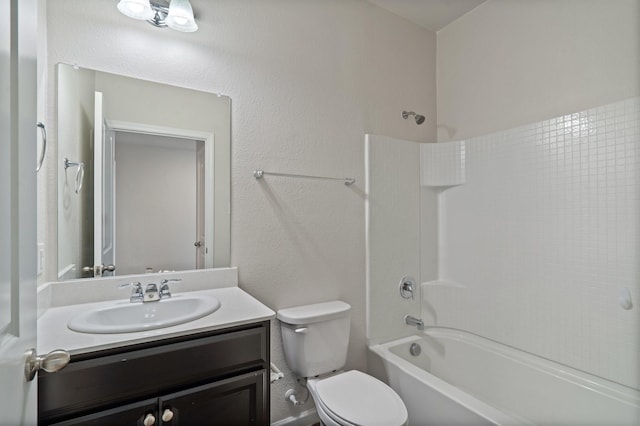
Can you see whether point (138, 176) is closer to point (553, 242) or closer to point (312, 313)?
point (312, 313)

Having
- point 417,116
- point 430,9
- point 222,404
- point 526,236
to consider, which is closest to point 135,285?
point 222,404

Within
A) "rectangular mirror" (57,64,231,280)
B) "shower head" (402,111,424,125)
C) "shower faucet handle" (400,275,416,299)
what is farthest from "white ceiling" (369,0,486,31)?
"shower faucet handle" (400,275,416,299)

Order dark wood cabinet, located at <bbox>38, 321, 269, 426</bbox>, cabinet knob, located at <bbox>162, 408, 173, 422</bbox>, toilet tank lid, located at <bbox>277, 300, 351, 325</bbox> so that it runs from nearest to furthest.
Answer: dark wood cabinet, located at <bbox>38, 321, 269, 426</bbox>
cabinet knob, located at <bbox>162, 408, 173, 422</bbox>
toilet tank lid, located at <bbox>277, 300, 351, 325</bbox>

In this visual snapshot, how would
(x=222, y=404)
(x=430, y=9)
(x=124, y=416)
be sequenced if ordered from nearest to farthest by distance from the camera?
1. (x=124, y=416)
2. (x=222, y=404)
3. (x=430, y=9)

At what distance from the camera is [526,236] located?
6.38 ft

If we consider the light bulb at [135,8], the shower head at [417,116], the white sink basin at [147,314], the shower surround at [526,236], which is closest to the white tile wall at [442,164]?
the shower surround at [526,236]

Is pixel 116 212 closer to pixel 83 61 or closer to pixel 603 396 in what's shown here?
pixel 83 61

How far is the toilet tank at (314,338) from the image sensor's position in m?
1.66

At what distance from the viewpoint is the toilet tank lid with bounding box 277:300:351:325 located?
166cm

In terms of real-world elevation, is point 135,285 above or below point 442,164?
below

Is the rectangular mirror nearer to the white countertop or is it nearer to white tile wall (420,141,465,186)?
the white countertop

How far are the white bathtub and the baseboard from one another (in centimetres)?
46

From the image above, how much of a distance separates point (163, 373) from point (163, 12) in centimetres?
154

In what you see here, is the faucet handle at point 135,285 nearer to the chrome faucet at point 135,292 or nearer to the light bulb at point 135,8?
the chrome faucet at point 135,292
